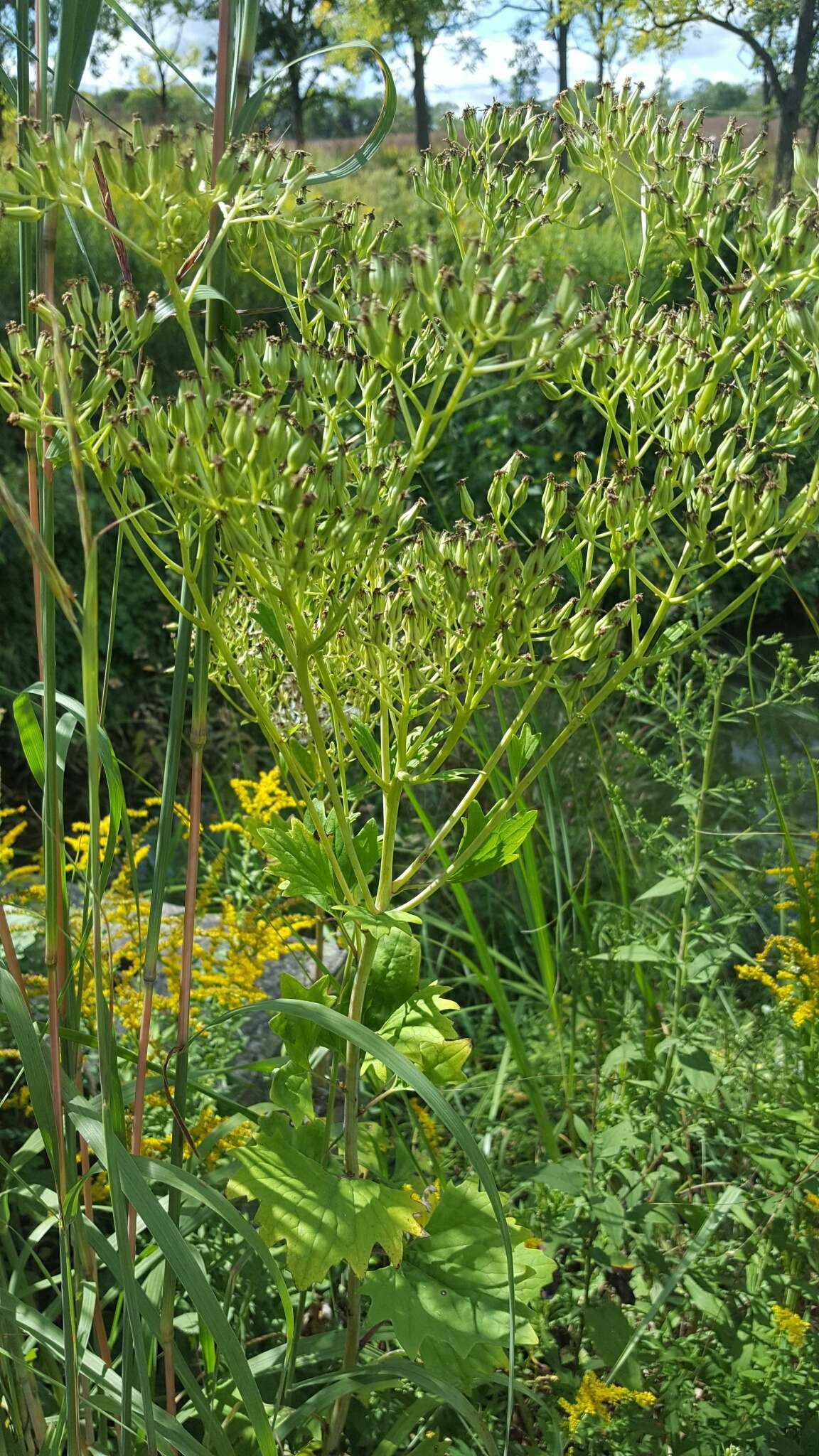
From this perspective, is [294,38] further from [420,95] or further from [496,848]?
[496,848]

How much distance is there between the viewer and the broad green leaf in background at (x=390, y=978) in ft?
4.28

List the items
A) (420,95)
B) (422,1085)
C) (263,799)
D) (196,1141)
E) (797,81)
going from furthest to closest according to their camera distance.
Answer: (420,95) → (797,81) → (263,799) → (196,1141) → (422,1085)

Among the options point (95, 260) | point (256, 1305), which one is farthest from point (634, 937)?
point (95, 260)

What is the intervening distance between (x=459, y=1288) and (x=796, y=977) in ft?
3.45

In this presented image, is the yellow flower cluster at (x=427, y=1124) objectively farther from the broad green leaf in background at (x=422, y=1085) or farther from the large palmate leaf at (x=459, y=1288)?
the broad green leaf in background at (x=422, y=1085)

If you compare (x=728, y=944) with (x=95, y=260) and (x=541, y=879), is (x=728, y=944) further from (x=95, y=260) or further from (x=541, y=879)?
(x=95, y=260)

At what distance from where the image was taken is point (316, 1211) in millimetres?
1138

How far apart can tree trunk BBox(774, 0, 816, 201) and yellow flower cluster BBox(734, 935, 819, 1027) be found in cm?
548

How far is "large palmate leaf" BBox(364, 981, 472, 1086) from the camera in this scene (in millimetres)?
1259

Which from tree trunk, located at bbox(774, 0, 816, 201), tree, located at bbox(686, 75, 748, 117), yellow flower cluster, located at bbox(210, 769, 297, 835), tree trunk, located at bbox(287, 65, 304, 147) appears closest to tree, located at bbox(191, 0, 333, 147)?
tree trunk, located at bbox(287, 65, 304, 147)

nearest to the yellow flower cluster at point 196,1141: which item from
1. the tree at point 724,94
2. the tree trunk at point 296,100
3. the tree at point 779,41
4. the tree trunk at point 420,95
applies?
the tree at point 779,41

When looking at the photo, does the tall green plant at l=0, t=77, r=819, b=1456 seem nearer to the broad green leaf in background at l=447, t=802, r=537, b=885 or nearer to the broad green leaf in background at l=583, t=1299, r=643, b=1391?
the broad green leaf in background at l=447, t=802, r=537, b=885

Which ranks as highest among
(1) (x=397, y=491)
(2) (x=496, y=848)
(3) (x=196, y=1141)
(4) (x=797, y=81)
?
(4) (x=797, y=81)

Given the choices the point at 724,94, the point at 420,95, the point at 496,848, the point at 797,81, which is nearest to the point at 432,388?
the point at 496,848
